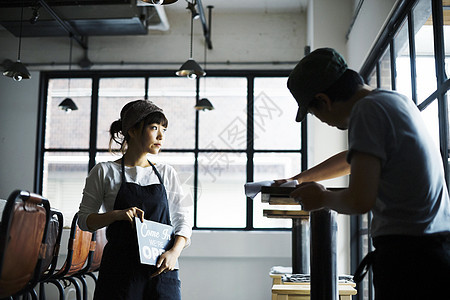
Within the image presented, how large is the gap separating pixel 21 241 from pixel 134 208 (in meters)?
0.39

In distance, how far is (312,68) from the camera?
4.24 ft

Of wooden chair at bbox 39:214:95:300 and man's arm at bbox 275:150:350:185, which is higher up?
man's arm at bbox 275:150:350:185

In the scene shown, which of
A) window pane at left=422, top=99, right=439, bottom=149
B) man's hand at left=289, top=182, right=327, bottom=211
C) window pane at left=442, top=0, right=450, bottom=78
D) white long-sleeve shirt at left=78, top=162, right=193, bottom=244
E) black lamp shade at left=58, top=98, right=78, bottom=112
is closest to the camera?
man's hand at left=289, top=182, right=327, bottom=211

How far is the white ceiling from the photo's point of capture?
5.82 metres

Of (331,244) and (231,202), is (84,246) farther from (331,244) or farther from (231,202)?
(231,202)

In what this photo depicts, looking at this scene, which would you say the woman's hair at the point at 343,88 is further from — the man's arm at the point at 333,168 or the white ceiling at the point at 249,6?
the white ceiling at the point at 249,6

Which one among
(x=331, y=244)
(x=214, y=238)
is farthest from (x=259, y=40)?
(x=331, y=244)

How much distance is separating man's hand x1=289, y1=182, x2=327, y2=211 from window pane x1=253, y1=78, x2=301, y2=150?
462 centimetres

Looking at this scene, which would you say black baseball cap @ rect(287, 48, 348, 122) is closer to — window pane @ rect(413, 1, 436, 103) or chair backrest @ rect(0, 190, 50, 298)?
chair backrest @ rect(0, 190, 50, 298)

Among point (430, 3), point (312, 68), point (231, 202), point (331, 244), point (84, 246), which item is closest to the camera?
point (312, 68)

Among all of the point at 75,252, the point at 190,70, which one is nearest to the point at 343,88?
the point at 75,252

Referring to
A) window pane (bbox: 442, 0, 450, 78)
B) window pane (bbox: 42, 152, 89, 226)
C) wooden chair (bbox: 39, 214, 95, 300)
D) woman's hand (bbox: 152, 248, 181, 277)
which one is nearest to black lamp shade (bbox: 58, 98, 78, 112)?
window pane (bbox: 42, 152, 89, 226)

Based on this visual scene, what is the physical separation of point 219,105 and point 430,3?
11.9ft

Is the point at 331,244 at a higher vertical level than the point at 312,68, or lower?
lower
